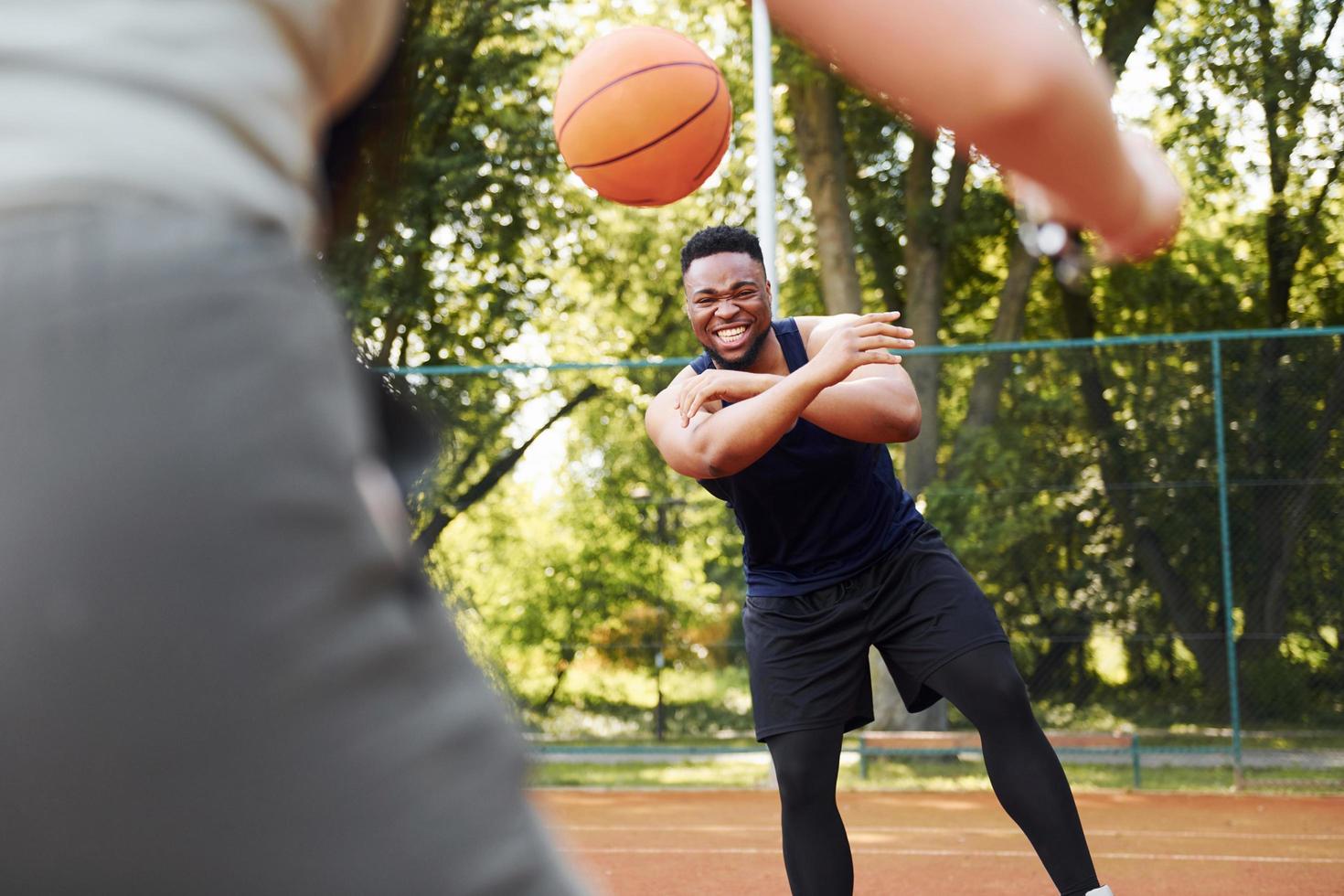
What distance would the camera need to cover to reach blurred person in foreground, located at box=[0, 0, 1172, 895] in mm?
561

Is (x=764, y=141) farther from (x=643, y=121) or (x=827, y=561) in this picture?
(x=827, y=561)

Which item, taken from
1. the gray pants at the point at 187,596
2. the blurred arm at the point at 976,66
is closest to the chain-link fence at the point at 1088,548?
the blurred arm at the point at 976,66

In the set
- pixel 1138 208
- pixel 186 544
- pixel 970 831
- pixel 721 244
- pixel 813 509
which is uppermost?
pixel 721 244

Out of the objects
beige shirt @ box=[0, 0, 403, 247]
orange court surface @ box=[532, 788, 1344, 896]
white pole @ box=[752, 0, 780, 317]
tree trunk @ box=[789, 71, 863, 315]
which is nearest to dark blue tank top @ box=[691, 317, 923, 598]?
orange court surface @ box=[532, 788, 1344, 896]

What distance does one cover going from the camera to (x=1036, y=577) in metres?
10.6

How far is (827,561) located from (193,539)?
10.8 feet

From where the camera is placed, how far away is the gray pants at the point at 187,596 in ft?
1.84

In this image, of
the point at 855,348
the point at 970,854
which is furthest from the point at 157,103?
the point at 970,854

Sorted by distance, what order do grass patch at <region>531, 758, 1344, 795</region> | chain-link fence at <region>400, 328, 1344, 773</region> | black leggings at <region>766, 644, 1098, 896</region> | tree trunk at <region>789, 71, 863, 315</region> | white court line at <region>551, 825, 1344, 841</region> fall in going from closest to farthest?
black leggings at <region>766, 644, 1098, 896</region> → white court line at <region>551, 825, 1344, 841</region> → grass patch at <region>531, 758, 1344, 795</region> → chain-link fence at <region>400, 328, 1344, 773</region> → tree trunk at <region>789, 71, 863, 315</region>

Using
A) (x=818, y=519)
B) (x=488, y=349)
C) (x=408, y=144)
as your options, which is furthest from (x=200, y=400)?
(x=488, y=349)

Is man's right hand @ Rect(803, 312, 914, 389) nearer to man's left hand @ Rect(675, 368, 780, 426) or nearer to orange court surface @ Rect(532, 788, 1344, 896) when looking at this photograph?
man's left hand @ Rect(675, 368, 780, 426)

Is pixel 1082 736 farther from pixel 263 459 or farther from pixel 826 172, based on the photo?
pixel 263 459

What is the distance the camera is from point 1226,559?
32.0 ft

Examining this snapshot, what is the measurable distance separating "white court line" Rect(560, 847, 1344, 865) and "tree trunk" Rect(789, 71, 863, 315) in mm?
5963
